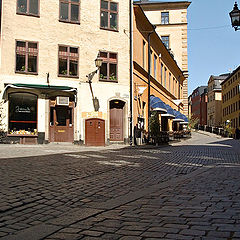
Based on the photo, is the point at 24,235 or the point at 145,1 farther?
the point at 145,1

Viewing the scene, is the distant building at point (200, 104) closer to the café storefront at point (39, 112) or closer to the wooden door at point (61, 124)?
the wooden door at point (61, 124)

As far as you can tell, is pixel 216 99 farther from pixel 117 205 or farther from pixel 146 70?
pixel 117 205

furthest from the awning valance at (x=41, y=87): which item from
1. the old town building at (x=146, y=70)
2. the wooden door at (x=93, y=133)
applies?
the old town building at (x=146, y=70)

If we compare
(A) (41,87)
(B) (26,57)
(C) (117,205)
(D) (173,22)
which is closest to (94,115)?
(A) (41,87)

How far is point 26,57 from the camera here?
68.8 feet

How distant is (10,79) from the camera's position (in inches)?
804

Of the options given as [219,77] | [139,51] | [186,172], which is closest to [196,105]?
[219,77]

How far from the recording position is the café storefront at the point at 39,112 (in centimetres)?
2061

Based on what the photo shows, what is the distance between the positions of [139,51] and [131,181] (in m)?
19.5

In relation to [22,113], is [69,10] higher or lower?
higher

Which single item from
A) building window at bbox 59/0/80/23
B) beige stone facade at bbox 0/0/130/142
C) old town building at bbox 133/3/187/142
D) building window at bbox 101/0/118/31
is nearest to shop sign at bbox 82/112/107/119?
beige stone facade at bbox 0/0/130/142

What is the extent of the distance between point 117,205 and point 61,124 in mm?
17217

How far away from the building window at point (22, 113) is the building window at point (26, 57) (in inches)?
61.8

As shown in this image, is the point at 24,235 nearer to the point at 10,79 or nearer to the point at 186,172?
the point at 186,172
